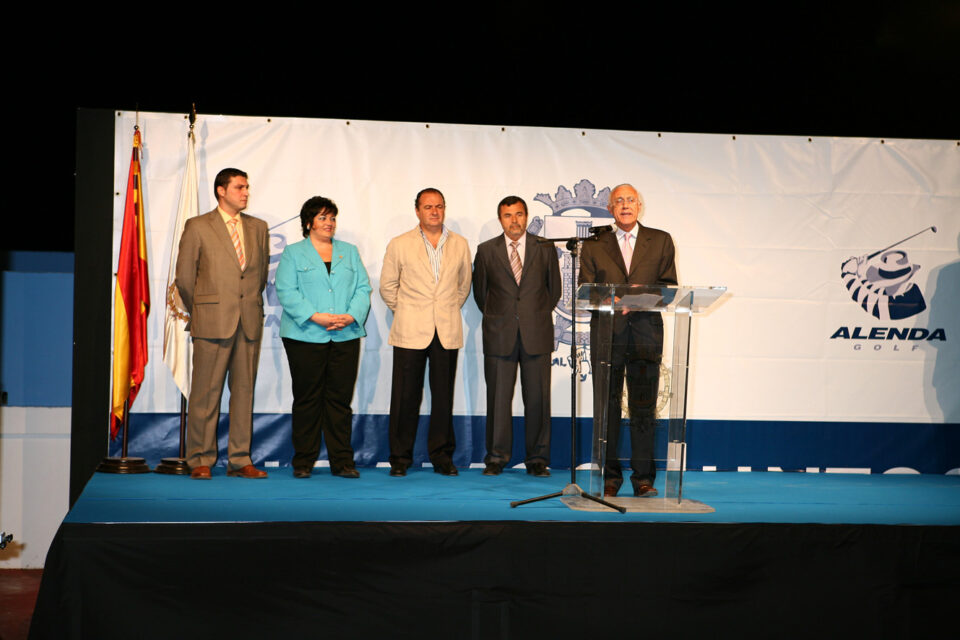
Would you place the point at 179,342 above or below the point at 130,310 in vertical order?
below

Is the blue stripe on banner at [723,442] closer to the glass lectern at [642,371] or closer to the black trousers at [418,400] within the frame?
the black trousers at [418,400]

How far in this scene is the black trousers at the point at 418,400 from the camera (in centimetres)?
525

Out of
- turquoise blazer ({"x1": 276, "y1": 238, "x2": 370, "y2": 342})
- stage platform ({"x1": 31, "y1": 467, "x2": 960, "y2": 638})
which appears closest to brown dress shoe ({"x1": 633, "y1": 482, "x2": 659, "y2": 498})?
stage platform ({"x1": 31, "y1": 467, "x2": 960, "y2": 638})

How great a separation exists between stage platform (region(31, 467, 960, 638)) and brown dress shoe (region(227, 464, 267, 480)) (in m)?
0.93

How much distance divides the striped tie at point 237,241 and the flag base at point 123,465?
4.14ft

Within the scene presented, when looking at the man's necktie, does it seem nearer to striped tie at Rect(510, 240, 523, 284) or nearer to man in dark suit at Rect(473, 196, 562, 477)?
man in dark suit at Rect(473, 196, 562, 477)

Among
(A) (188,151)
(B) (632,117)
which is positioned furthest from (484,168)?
(A) (188,151)

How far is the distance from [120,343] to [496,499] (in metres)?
2.38

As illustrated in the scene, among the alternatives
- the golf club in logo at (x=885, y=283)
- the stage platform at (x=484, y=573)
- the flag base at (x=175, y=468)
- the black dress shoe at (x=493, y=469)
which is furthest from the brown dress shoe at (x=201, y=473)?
the golf club in logo at (x=885, y=283)

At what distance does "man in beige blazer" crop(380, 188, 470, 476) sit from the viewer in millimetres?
5238

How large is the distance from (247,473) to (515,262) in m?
1.96

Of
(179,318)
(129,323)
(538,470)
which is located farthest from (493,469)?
(129,323)

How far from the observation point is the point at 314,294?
5066 mm

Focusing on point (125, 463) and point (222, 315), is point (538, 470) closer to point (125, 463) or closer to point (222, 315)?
point (222, 315)
